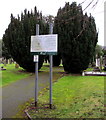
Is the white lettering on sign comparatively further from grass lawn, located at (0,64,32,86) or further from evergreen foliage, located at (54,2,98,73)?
evergreen foliage, located at (54,2,98,73)

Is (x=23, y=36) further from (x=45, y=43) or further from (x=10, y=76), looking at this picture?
(x=45, y=43)

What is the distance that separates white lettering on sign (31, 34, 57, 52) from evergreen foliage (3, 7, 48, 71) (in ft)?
33.1

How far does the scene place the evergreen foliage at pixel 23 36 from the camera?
49.1ft

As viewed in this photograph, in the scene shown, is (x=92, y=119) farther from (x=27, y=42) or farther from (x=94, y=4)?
(x=27, y=42)

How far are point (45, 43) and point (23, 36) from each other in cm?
1084

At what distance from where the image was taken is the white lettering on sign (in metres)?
4.68

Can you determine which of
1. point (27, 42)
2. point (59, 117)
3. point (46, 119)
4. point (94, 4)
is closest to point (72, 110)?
point (59, 117)

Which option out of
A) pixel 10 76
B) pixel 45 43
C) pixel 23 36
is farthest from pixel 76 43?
pixel 45 43

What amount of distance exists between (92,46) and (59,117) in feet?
36.0

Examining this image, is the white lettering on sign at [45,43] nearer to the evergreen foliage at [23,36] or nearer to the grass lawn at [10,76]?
the grass lawn at [10,76]

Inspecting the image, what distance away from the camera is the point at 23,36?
1506 cm

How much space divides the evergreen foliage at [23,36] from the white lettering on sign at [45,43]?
10.1 metres

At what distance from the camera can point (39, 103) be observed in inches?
208

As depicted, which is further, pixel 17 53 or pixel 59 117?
pixel 17 53
